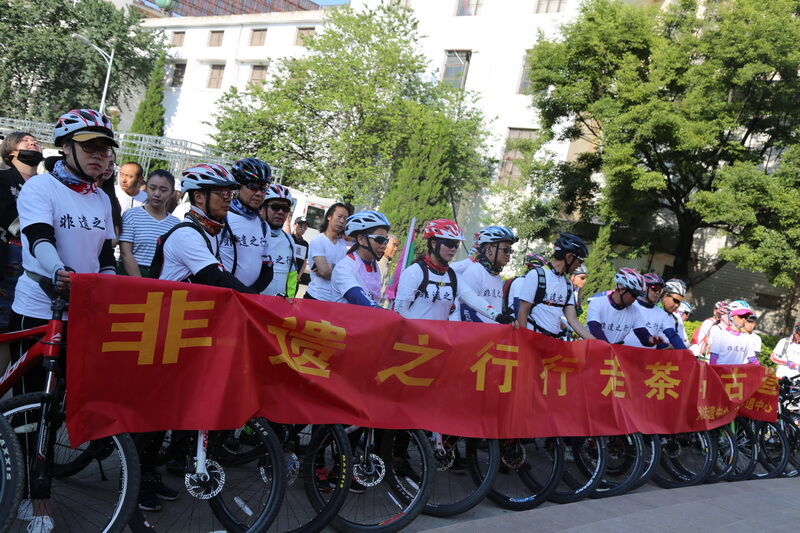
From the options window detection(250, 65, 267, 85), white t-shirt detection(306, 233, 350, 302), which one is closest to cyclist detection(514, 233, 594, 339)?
white t-shirt detection(306, 233, 350, 302)

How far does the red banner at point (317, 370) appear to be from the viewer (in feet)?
A: 12.3

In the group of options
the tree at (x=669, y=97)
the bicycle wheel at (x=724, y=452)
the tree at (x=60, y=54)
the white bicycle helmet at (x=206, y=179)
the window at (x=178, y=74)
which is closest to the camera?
the white bicycle helmet at (x=206, y=179)

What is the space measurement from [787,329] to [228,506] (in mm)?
27358

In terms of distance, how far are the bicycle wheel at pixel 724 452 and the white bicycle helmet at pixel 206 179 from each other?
19.4 feet

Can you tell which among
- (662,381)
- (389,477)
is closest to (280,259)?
(389,477)

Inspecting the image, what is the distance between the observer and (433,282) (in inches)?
234

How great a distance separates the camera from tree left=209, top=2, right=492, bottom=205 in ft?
103

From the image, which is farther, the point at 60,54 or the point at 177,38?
the point at 177,38

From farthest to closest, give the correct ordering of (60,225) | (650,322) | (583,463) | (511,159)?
(511,159) < (650,322) < (583,463) < (60,225)

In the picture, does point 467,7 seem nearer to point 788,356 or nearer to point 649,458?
point 788,356

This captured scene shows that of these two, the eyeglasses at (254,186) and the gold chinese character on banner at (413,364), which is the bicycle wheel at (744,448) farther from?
the eyeglasses at (254,186)

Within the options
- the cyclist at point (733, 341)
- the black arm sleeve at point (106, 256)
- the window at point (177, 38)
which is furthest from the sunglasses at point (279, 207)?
the window at point (177, 38)

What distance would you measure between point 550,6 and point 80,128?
29684 millimetres

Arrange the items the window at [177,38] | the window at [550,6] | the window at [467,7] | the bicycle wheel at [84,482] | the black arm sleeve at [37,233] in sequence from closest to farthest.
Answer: the bicycle wheel at [84,482], the black arm sleeve at [37,233], the window at [550,6], the window at [467,7], the window at [177,38]
